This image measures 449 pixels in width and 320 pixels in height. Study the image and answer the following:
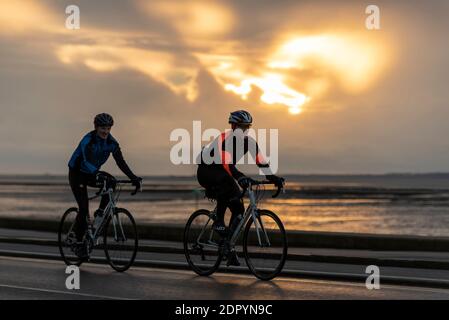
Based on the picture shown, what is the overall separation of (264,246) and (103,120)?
118 inches

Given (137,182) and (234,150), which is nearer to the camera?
(234,150)

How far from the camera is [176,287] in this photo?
1082cm

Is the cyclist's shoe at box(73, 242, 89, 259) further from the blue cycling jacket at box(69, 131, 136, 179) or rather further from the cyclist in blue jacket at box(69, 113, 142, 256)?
the blue cycling jacket at box(69, 131, 136, 179)

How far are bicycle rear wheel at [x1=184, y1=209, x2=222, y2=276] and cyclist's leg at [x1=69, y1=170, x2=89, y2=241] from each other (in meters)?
1.71

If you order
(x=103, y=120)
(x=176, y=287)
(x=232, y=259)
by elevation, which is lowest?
(x=176, y=287)

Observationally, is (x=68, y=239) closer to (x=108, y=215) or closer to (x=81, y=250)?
(x=81, y=250)

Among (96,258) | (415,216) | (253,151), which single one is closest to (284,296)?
(253,151)

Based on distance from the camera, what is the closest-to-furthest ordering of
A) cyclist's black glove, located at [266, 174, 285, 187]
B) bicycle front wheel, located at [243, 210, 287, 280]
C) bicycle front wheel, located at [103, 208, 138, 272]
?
bicycle front wheel, located at [243, 210, 287, 280] → cyclist's black glove, located at [266, 174, 285, 187] → bicycle front wheel, located at [103, 208, 138, 272]

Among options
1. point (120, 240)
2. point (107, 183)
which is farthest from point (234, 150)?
point (120, 240)

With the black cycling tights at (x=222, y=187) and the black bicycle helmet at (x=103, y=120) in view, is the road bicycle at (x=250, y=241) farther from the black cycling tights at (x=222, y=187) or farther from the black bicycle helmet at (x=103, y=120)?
the black bicycle helmet at (x=103, y=120)

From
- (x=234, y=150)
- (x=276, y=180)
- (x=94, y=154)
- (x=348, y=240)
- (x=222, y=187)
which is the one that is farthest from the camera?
(x=348, y=240)

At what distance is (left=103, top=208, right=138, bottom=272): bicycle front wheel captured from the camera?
1236 centimetres

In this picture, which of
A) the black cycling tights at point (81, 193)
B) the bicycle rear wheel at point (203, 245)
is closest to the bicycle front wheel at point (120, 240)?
the black cycling tights at point (81, 193)

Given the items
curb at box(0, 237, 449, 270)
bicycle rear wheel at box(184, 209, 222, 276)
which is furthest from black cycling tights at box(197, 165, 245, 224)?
curb at box(0, 237, 449, 270)
